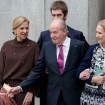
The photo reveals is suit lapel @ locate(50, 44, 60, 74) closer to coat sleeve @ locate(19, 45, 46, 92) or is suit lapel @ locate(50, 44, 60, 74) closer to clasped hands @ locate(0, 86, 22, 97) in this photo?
coat sleeve @ locate(19, 45, 46, 92)

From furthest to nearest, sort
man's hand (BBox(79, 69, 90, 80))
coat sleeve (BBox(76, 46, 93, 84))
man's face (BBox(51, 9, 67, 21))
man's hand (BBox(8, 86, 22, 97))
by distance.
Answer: man's face (BBox(51, 9, 67, 21)) < man's hand (BBox(8, 86, 22, 97)) < coat sleeve (BBox(76, 46, 93, 84)) < man's hand (BBox(79, 69, 90, 80))

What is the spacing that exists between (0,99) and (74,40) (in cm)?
121

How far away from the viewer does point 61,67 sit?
17.1 feet

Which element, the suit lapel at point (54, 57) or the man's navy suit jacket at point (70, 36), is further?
the man's navy suit jacket at point (70, 36)

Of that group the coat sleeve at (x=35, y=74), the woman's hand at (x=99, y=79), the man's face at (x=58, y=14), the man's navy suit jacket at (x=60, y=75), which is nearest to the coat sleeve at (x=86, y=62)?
the man's navy suit jacket at (x=60, y=75)

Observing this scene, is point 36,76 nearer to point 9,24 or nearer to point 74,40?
point 74,40

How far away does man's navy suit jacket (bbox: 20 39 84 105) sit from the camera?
5203 mm

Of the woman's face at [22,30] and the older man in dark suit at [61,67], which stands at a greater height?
the woman's face at [22,30]

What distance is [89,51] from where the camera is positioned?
16.9 feet

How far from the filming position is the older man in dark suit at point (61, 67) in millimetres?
5191

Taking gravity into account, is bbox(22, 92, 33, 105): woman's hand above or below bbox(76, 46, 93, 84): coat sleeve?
below

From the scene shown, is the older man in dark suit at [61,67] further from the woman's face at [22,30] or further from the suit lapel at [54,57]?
the woman's face at [22,30]

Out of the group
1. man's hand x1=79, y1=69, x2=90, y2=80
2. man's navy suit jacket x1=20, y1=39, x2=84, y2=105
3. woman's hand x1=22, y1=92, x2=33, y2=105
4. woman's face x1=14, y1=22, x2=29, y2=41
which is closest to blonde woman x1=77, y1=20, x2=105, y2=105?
man's hand x1=79, y1=69, x2=90, y2=80

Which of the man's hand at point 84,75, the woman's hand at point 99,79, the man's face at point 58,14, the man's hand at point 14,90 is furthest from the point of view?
the man's face at point 58,14
